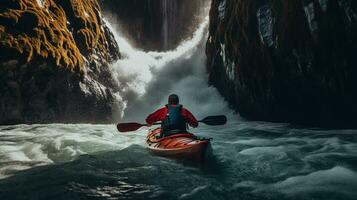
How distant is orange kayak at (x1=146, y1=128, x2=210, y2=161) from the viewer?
7.49 metres

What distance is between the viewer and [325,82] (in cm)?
1248

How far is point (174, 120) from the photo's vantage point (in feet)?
29.7

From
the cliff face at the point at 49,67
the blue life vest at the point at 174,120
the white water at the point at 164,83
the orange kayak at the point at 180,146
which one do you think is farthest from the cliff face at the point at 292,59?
the cliff face at the point at 49,67

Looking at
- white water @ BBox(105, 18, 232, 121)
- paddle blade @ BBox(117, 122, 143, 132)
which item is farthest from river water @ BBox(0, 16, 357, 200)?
white water @ BBox(105, 18, 232, 121)

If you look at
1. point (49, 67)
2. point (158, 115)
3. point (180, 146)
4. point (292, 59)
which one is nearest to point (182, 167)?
point (180, 146)

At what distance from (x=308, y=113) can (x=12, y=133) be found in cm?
1177

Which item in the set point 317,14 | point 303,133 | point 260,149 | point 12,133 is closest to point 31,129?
point 12,133

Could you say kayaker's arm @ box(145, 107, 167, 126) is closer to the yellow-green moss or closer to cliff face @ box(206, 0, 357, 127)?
cliff face @ box(206, 0, 357, 127)

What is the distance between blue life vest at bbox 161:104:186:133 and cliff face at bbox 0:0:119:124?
30.6ft

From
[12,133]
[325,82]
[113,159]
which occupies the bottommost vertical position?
[113,159]

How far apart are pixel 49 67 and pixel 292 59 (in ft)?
36.9

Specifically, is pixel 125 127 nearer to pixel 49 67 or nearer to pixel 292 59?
pixel 292 59

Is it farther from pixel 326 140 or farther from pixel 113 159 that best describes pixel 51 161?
pixel 326 140

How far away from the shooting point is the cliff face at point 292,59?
454 inches
